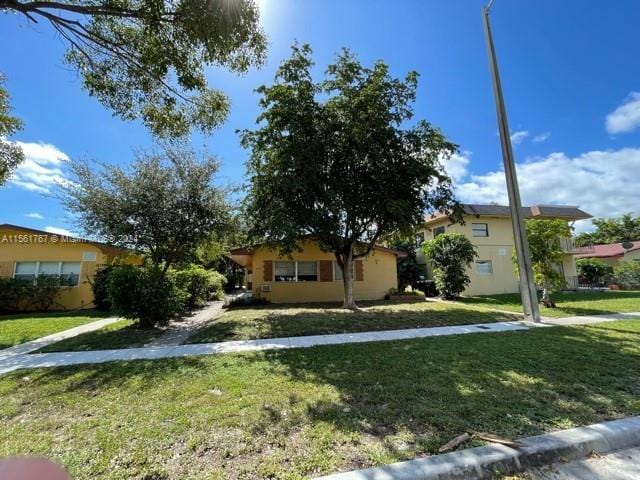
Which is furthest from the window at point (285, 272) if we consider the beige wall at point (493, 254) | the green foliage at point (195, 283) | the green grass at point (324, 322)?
the beige wall at point (493, 254)

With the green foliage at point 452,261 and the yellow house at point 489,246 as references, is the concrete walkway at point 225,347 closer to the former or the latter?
the green foliage at point 452,261

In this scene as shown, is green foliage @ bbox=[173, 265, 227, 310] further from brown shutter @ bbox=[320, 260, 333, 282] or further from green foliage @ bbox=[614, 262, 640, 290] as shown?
green foliage @ bbox=[614, 262, 640, 290]

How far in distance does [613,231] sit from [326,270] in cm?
5310

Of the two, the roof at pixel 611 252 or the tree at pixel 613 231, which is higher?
the tree at pixel 613 231

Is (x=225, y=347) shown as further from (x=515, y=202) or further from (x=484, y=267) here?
(x=484, y=267)

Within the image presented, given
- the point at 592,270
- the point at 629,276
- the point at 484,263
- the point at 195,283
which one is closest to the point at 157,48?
the point at 195,283

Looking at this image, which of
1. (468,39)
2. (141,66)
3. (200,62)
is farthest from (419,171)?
(141,66)

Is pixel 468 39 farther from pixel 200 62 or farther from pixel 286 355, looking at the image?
pixel 286 355

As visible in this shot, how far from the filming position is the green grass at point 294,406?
3031 mm

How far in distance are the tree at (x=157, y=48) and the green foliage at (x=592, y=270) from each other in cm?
3178

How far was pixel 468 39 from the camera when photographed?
1149 centimetres

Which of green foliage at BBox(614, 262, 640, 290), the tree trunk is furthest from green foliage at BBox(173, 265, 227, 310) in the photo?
green foliage at BBox(614, 262, 640, 290)

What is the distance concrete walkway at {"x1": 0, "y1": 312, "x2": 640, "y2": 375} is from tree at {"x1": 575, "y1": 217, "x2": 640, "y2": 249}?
164 feet

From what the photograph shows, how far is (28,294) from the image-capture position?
51.5 feet
